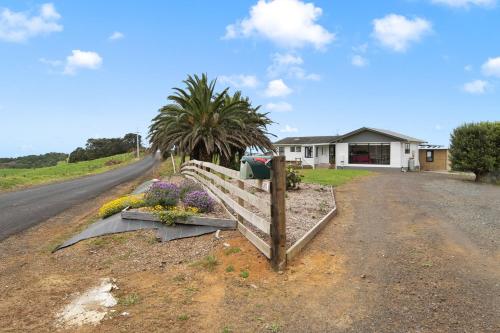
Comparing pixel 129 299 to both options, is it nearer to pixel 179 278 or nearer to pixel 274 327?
pixel 179 278

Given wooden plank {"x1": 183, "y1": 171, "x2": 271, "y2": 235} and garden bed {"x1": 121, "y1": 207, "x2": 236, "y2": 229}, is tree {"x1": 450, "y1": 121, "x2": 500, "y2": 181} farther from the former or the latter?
garden bed {"x1": 121, "y1": 207, "x2": 236, "y2": 229}

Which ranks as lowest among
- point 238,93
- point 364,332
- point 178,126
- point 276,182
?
point 364,332

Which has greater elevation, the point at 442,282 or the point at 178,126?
the point at 178,126

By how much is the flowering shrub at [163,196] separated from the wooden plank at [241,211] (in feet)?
3.46

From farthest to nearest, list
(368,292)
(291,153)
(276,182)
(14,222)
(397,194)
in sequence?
(291,153), (397,194), (14,222), (276,182), (368,292)

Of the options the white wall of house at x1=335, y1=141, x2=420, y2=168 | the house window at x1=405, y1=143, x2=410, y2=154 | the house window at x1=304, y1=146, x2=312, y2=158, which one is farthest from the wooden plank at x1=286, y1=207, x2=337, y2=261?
the house window at x1=304, y1=146, x2=312, y2=158

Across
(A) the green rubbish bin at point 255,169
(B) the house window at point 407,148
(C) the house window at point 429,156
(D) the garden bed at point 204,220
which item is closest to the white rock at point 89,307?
(D) the garden bed at point 204,220

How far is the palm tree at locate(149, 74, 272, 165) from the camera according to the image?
1586cm

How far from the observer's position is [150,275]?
5734 mm

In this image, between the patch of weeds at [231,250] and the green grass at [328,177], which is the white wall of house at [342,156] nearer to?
the green grass at [328,177]

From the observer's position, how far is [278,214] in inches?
217

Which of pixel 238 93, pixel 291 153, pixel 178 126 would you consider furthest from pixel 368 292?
pixel 291 153

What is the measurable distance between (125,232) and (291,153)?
35.1m

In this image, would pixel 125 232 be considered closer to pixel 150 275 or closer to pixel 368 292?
pixel 150 275
